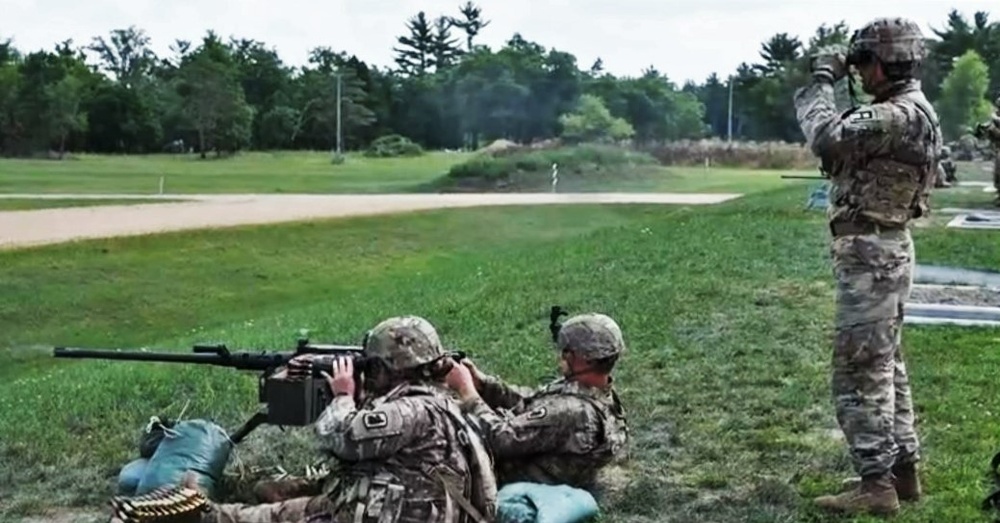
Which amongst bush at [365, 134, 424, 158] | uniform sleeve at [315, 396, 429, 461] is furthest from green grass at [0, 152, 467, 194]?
uniform sleeve at [315, 396, 429, 461]

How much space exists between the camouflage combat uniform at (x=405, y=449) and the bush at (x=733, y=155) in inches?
1643

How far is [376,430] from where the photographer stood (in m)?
4.00

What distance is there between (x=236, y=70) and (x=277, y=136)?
7.32 feet

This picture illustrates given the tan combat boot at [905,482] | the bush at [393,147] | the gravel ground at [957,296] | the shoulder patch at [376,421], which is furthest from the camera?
the bush at [393,147]

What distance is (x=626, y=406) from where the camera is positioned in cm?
747

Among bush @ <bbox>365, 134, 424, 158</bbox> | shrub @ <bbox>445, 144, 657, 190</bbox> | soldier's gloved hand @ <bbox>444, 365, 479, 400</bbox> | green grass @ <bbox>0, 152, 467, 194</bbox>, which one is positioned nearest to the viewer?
soldier's gloved hand @ <bbox>444, 365, 479, 400</bbox>

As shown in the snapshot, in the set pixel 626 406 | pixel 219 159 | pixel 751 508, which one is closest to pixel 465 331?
pixel 626 406

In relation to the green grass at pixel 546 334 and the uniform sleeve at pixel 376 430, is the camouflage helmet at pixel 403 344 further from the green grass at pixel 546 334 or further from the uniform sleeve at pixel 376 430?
the green grass at pixel 546 334

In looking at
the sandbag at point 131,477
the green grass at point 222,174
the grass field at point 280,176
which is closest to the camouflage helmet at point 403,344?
the sandbag at point 131,477

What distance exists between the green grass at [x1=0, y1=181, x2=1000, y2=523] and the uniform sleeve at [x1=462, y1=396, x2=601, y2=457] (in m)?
0.49

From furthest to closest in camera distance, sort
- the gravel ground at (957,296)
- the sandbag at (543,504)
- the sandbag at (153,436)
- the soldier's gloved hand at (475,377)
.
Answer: the gravel ground at (957,296)
the sandbag at (153,436)
the soldier's gloved hand at (475,377)
the sandbag at (543,504)

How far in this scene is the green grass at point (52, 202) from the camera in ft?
79.0

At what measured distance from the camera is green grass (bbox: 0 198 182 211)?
79.0 ft

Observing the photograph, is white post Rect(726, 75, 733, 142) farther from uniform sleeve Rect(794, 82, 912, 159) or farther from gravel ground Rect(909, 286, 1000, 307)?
uniform sleeve Rect(794, 82, 912, 159)
